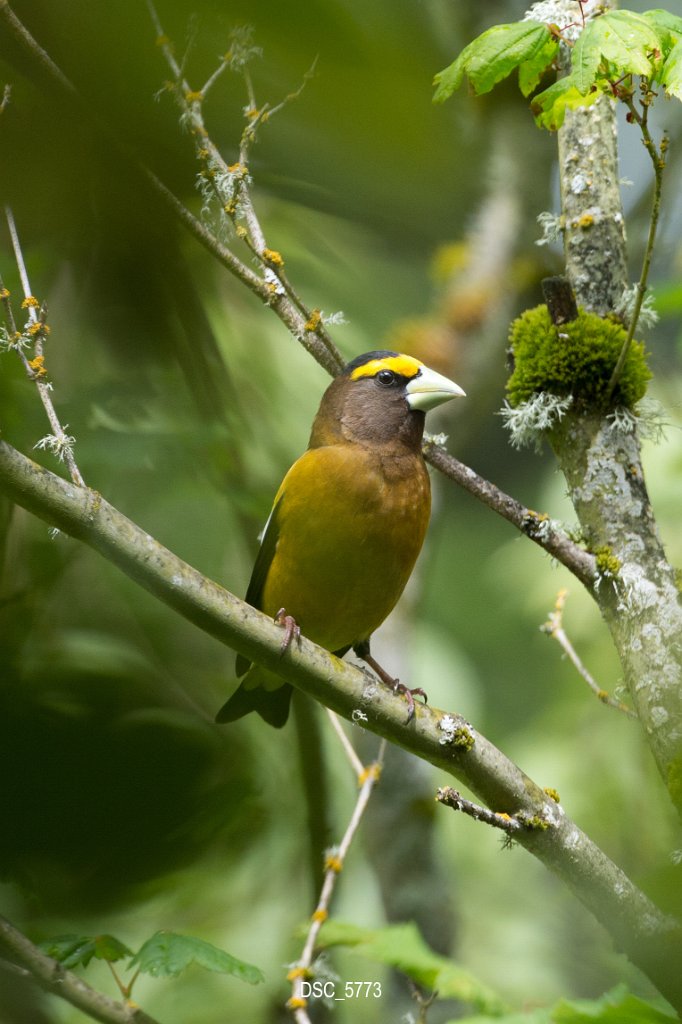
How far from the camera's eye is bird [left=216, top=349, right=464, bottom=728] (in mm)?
3766

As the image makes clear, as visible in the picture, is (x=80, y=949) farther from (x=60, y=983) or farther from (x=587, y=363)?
(x=587, y=363)

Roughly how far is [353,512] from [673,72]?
1.82 metres

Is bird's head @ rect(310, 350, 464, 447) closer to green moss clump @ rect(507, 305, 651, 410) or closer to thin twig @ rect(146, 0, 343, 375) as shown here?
thin twig @ rect(146, 0, 343, 375)

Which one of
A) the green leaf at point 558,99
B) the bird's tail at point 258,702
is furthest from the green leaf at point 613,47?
the bird's tail at point 258,702

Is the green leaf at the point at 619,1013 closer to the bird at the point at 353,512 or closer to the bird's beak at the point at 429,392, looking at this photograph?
the bird at the point at 353,512

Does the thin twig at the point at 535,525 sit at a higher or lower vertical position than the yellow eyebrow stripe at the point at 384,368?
lower

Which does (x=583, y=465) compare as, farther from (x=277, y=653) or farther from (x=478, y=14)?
(x=478, y=14)

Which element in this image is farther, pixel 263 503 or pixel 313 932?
pixel 263 503

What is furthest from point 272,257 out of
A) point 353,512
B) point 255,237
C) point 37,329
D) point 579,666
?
point 579,666

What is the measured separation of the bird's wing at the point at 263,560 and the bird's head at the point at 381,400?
14.2 inches

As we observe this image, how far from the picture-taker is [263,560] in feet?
13.4

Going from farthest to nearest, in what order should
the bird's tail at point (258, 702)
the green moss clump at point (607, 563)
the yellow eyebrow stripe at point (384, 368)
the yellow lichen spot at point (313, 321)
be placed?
the bird's tail at point (258, 702) < the yellow eyebrow stripe at point (384, 368) < the yellow lichen spot at point (313, 321) < the green moss clump at point (607, 563)

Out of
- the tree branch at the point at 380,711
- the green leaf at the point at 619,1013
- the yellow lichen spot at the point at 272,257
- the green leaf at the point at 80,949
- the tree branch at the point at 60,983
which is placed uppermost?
the yellow lichen spot at the point at 272,257

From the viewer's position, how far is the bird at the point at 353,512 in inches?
148
